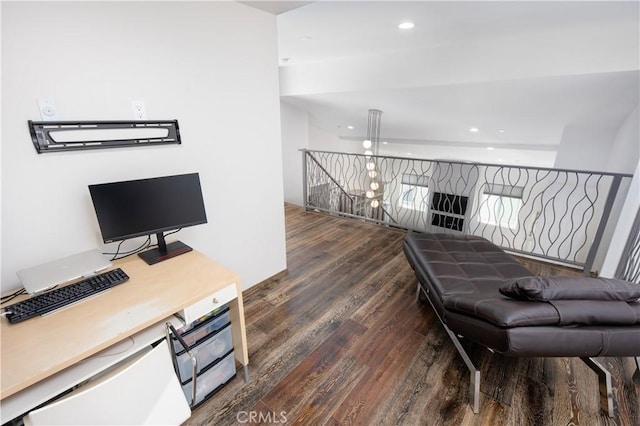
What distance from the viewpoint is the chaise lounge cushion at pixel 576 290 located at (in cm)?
137

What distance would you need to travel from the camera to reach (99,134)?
5.10 feet

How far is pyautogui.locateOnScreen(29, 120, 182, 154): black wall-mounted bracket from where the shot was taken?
1382 mm

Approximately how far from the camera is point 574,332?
4.37ft

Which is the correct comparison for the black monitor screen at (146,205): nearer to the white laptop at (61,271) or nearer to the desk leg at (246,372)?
the white laptop at (61,271)

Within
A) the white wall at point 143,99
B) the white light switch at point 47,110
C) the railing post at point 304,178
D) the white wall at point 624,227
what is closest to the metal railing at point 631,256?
the white wall at point 624,227

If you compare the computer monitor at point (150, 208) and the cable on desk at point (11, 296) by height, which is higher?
the computer monitor at point (150, 208)

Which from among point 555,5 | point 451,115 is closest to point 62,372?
point 555,5

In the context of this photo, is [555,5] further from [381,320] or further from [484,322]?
[381,320]

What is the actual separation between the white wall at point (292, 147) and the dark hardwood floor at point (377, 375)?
3.91 m

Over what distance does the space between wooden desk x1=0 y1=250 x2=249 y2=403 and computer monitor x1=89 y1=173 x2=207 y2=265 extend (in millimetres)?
187

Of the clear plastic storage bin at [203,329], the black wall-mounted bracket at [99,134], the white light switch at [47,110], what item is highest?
the white light switch at [47,110]

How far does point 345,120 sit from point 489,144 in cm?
339

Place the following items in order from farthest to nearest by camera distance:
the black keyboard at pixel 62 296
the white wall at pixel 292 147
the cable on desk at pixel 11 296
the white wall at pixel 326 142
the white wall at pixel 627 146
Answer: the white wall at pixel 326 142 → the white wall at pixel 292 147 → the white wall at pixel 627 146 → the cable on desk at pixel 11 296 → the black keyboard at pixel 62 296

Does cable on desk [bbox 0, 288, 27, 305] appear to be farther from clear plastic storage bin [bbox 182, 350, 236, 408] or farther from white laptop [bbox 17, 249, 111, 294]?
clear plastic storage bin [bbox 182, 350, 236, 408]
